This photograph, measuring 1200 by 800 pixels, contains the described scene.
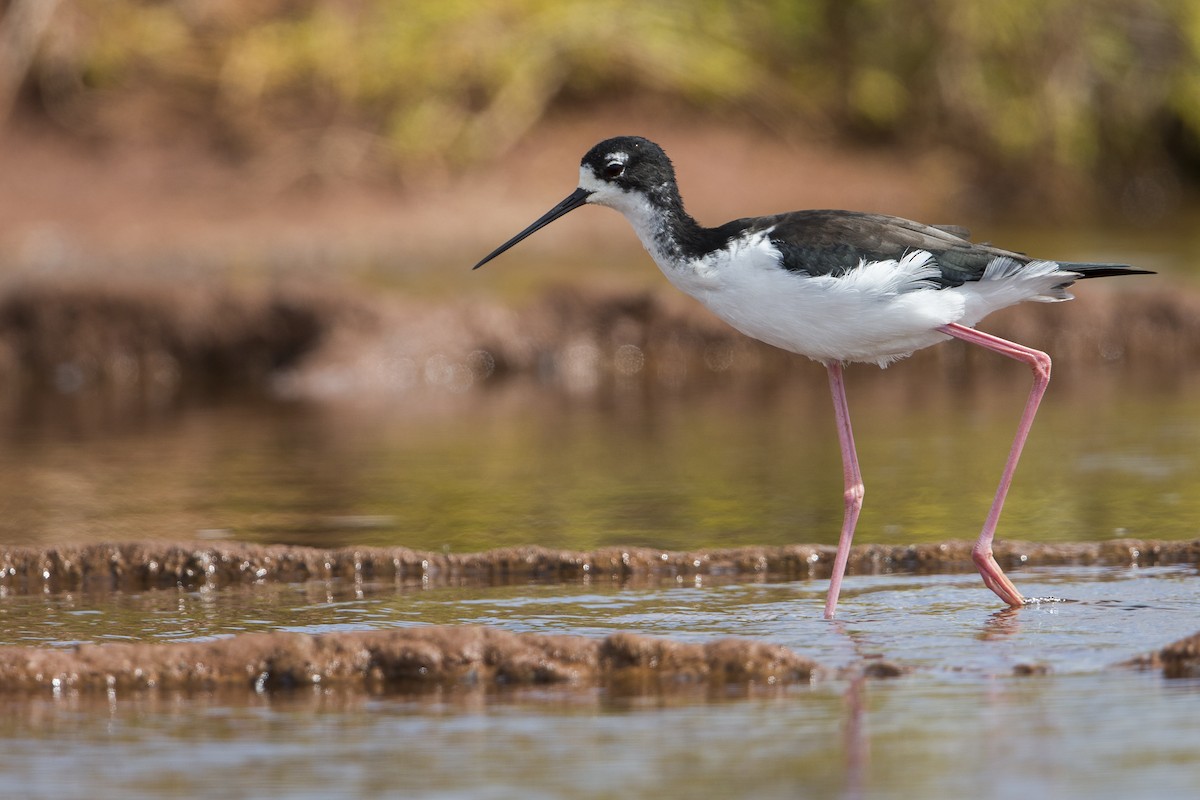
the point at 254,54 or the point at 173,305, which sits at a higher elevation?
the point at 254,54

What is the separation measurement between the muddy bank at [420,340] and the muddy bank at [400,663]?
25.4ft

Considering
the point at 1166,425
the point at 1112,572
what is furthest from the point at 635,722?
the point at 1166,425

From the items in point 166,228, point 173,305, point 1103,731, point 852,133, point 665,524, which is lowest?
point 1103,731

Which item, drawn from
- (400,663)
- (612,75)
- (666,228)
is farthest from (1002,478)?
(612,75)

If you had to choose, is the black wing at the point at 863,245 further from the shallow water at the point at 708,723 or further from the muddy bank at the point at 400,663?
the muddy bank at the point at 400,663

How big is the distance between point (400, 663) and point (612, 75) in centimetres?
1636

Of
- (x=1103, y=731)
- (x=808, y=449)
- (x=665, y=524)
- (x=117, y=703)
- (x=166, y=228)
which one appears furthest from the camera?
(x=166, y=228)

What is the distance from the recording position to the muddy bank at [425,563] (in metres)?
6.75

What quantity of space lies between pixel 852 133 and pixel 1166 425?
11.9 metres

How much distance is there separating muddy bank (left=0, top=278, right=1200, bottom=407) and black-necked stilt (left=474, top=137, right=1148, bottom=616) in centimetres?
654

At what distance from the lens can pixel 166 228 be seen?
689 inches

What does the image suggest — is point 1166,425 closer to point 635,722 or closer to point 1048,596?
point 1048,596

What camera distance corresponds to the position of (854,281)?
6.09 m

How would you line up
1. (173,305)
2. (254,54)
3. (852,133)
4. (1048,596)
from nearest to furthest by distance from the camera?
(1048,596), (173,305), (254,54), (852,133)
